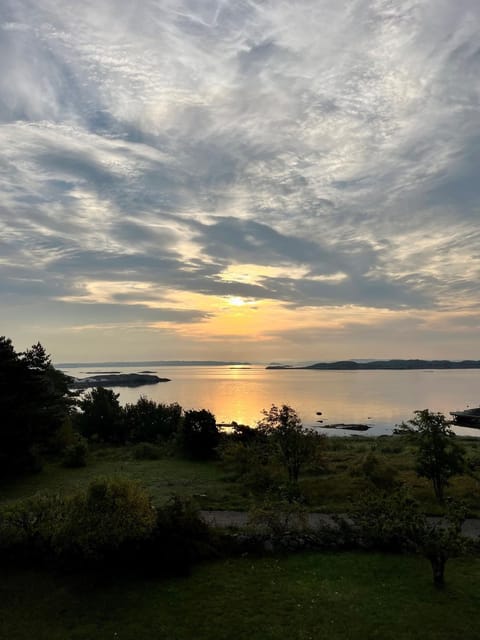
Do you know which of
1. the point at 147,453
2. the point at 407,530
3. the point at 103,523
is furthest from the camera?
the point at 147,453

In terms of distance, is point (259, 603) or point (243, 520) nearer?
point (259, 603)

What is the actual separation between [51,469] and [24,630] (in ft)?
73.3

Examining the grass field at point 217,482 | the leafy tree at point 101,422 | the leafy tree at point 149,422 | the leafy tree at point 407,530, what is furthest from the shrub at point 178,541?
the leafy tree at point 101,422

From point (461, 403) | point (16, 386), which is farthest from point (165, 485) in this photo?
point (461, 403)

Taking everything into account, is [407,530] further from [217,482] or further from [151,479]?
[151,479]

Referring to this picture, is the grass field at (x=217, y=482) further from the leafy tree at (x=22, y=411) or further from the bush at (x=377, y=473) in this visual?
the leafy tree at (x=22, y=411)

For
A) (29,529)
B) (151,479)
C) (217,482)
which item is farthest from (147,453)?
(29,529)

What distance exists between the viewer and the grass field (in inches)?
886

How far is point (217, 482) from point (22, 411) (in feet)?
40.8

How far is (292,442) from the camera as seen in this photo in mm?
26672

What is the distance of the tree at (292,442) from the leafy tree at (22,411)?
14708 millimetres

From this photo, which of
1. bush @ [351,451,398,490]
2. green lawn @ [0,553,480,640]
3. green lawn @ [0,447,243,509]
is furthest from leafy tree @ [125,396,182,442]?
green lawn @ [0,553,480,640]

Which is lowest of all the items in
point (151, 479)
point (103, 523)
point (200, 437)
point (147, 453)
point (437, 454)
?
point (147, 453)

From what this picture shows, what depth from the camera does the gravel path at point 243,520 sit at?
1764 cm
